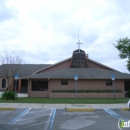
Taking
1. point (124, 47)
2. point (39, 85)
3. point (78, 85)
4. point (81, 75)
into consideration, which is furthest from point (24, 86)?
point (124, 47)

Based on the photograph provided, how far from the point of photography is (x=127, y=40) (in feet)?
84.3

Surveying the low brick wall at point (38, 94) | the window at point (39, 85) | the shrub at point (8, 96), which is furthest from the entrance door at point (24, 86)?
the shrub at point (8, 96)

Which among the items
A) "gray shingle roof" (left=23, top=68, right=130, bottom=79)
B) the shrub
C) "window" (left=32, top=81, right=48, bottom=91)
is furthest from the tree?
the shrub

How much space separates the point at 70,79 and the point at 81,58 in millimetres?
6956

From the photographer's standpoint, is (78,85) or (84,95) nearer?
(84,95)

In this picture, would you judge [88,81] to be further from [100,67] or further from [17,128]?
[17,128]

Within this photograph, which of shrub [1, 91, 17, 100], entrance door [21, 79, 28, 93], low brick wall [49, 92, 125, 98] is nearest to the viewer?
shrub [1, 91, 17, 100]

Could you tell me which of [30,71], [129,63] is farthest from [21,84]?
[129,63]

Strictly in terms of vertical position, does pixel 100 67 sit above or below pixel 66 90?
above

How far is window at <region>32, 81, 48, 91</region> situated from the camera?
85.8 ft

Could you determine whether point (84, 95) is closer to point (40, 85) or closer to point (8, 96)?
point (40, 85)

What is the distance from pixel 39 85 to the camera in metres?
26.3

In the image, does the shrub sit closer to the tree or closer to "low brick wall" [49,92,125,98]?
"low brick wall" [49,92,125,98]

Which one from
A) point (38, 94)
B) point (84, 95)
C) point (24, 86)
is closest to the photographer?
point (84, 95)
